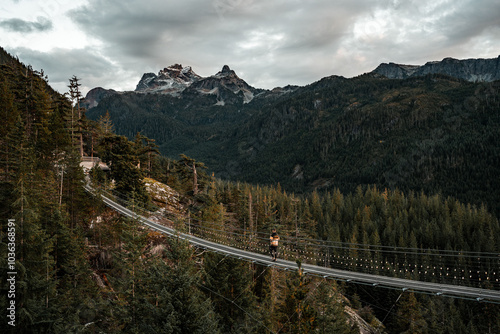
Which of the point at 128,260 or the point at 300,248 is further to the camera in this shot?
the point at 300,248

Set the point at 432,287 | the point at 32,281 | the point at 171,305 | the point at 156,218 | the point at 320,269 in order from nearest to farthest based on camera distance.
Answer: the point at 171,305 < the point at 32,281 < the point at 432,287 < the point at 320,269 < the point at 156,218

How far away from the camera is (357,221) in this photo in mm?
92688

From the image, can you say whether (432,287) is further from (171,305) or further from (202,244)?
(202,244)

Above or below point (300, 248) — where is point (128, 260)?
above

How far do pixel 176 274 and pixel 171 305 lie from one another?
175 cm

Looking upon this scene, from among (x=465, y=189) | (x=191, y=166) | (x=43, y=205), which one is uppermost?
(x=191, y=166)

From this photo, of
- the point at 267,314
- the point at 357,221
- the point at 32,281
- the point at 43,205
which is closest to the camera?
the point at 32,281

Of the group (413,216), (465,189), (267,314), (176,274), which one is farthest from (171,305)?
(465,189)

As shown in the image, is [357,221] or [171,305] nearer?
[171,305]

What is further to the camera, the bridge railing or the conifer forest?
the bridge railing

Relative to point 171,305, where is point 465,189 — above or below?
below

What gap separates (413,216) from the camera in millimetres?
94500

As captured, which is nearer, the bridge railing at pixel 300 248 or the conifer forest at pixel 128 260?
the conifer forest at pixel 128 260

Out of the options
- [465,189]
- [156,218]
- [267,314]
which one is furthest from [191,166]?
[465,189]
